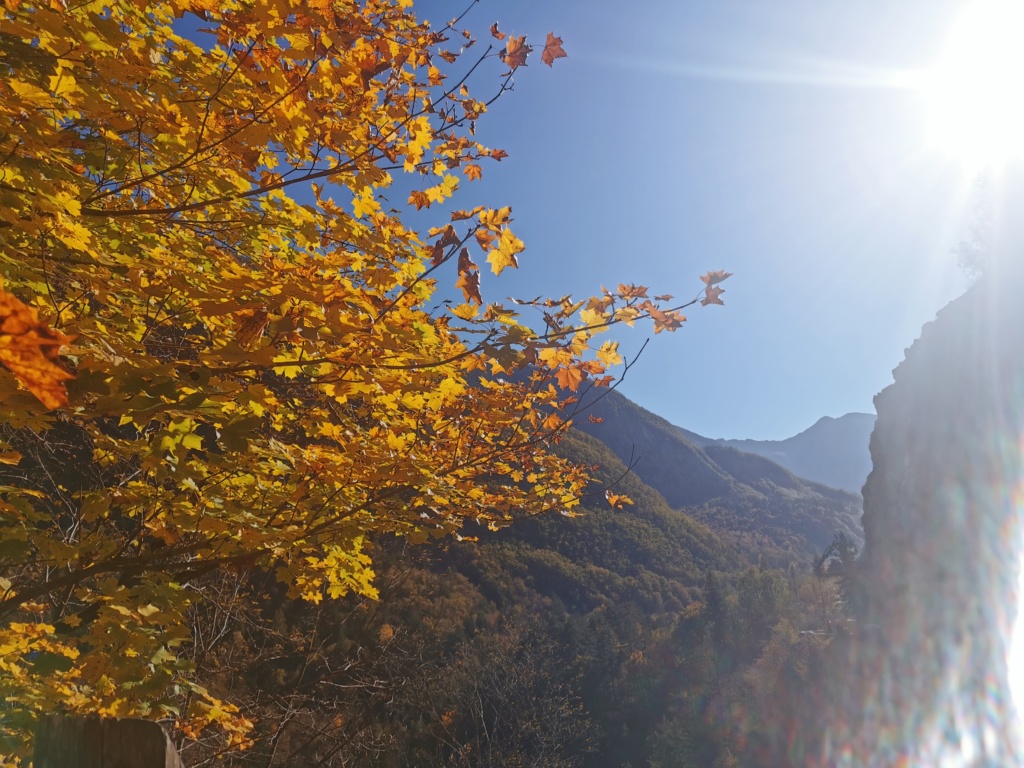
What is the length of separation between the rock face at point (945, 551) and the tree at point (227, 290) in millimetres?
46715

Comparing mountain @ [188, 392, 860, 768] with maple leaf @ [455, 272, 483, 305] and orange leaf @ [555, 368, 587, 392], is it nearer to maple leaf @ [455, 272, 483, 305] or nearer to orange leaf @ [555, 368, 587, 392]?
orange leaf @ [555, 368, 587, 392]

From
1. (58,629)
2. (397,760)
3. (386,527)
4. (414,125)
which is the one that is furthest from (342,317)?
(397,760)

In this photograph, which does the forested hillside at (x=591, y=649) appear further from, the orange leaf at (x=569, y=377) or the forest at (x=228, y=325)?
the orange leaf at (x=569, y=377)

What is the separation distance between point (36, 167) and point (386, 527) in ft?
7.28

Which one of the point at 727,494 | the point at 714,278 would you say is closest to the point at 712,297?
the point at 714,278

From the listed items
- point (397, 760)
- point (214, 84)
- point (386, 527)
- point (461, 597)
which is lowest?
point (397, 760)

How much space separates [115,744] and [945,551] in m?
59.6

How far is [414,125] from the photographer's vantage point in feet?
8.82

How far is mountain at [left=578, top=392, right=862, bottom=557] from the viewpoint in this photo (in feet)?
318

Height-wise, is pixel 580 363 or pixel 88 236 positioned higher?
pixel 580 363

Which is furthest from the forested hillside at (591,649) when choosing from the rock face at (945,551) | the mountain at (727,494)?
the mountain at (727,494)

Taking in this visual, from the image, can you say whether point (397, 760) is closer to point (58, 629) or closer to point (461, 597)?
point (461, 597)

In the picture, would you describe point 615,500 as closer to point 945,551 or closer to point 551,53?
point 551,53

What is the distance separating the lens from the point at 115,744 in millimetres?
954
